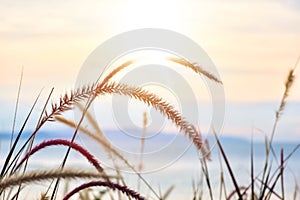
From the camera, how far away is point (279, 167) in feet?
7.97

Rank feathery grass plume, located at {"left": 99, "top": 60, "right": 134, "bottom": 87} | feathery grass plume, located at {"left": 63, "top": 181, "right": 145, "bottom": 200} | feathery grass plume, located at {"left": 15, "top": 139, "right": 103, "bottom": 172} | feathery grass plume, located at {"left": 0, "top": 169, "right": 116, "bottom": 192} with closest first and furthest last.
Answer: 1. feathery grass plume, located at {"left": 0, "top": 169, "right": 116, "bottom": 192}
2. feathery grass plume, located at {"left": 63, "top": 181, "right": 145, "bottom": 200}
3. feathery grass plume, located at {"left": 15, "top": 139, "right": 103, "bottom": 172}
4. feathery grass plume, located at {"left": 99, "top": 60, "right": 134, "bottom": 87}

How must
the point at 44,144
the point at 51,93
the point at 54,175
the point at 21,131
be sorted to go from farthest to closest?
the point at 51,93 < the point at 21,131 < the point at 44,144 < the point at 54,175

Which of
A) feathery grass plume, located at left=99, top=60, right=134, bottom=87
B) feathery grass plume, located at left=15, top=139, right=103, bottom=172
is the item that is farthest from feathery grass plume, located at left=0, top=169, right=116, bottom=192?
feathery grass plume, located at left=99, top=60, right=134, bottom=87

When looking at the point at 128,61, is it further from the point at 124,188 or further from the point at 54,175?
the point at 54,175

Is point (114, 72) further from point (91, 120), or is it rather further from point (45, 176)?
point (45, 176)

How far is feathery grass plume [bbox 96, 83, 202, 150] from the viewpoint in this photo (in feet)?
5.82

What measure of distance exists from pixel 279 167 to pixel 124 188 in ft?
3.42

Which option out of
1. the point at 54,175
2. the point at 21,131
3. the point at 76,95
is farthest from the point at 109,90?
the point at 54,175

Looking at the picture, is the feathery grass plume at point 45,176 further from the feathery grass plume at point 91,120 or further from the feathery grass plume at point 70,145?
the feathery grass plume at point 91,120

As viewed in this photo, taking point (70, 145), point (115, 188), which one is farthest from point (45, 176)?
point (70, 145)

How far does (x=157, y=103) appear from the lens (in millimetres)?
1834

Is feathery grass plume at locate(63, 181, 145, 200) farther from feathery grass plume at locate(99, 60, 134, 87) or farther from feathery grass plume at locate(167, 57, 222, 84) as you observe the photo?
feathery grass plume at locate(167, 57, 222, 84)

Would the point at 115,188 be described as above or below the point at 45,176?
above

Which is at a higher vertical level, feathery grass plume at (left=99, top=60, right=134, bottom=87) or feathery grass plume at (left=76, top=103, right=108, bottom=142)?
A: feathery grass plume at (left=99, top=60, right=134, bottom=87)
